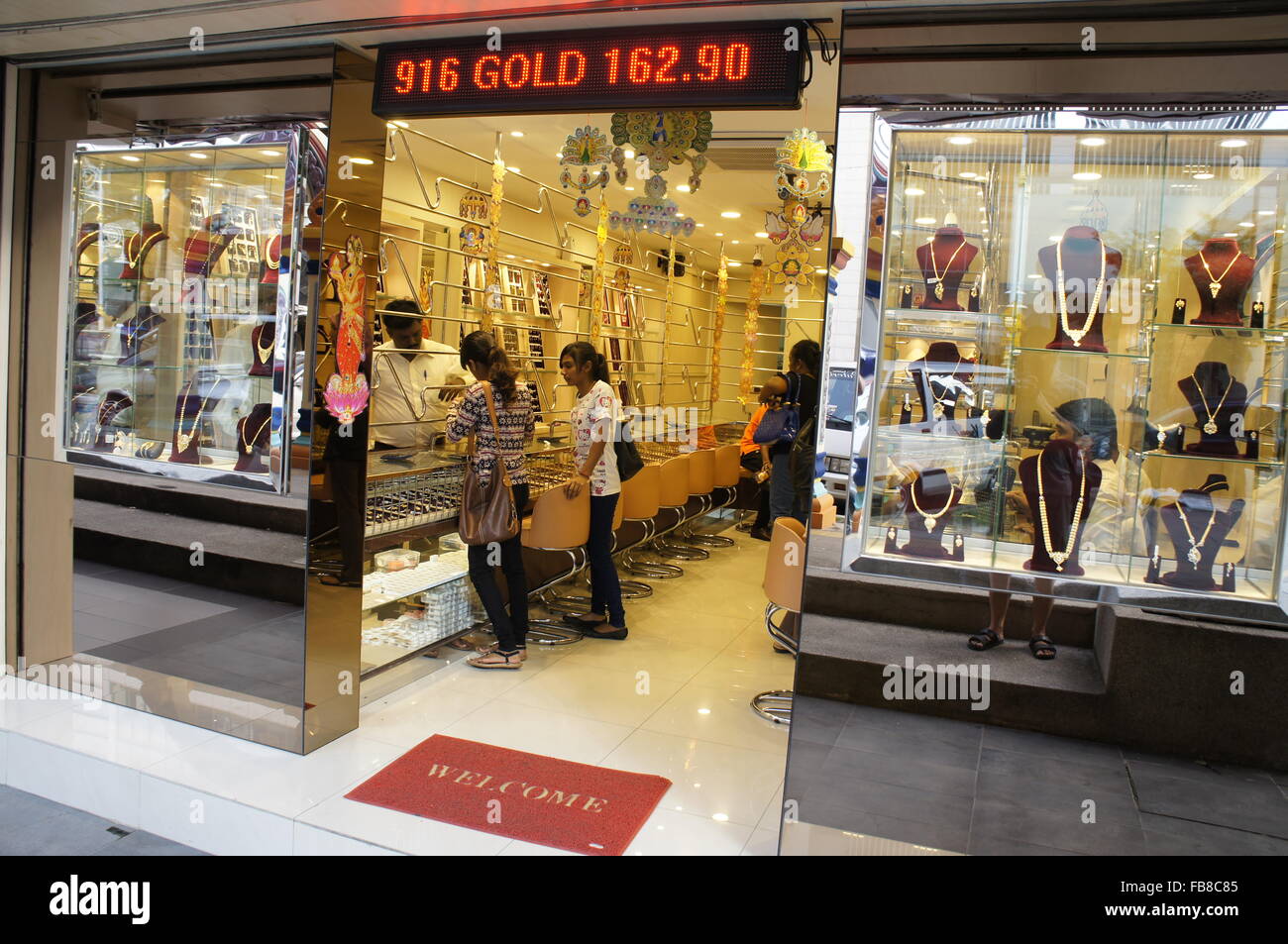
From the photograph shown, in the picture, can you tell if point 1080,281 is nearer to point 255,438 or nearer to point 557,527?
point 255,438

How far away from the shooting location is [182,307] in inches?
150

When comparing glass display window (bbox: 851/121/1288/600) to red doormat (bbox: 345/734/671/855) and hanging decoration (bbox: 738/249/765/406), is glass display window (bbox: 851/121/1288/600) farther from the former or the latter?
hanging decoration (bbox: 738/249/765/406)

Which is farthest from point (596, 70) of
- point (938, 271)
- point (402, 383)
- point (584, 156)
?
point (402, 383)

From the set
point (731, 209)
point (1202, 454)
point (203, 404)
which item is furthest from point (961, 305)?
point (731, 209)

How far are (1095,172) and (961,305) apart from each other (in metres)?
0.51

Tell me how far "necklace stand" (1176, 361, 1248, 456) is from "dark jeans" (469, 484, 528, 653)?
2961 mm

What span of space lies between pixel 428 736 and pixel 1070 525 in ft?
8.11

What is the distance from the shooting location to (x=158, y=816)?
10.2 ft

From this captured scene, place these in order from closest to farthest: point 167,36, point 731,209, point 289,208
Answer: point 289,208 < point 167,36 < point 731,209

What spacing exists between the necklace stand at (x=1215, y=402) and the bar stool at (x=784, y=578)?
1523 mm

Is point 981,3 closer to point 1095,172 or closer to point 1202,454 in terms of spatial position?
point 1095,172

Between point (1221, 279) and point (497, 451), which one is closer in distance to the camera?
point (1221, 279)

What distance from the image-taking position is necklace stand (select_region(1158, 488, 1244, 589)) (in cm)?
261

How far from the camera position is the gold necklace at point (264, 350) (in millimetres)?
3429
